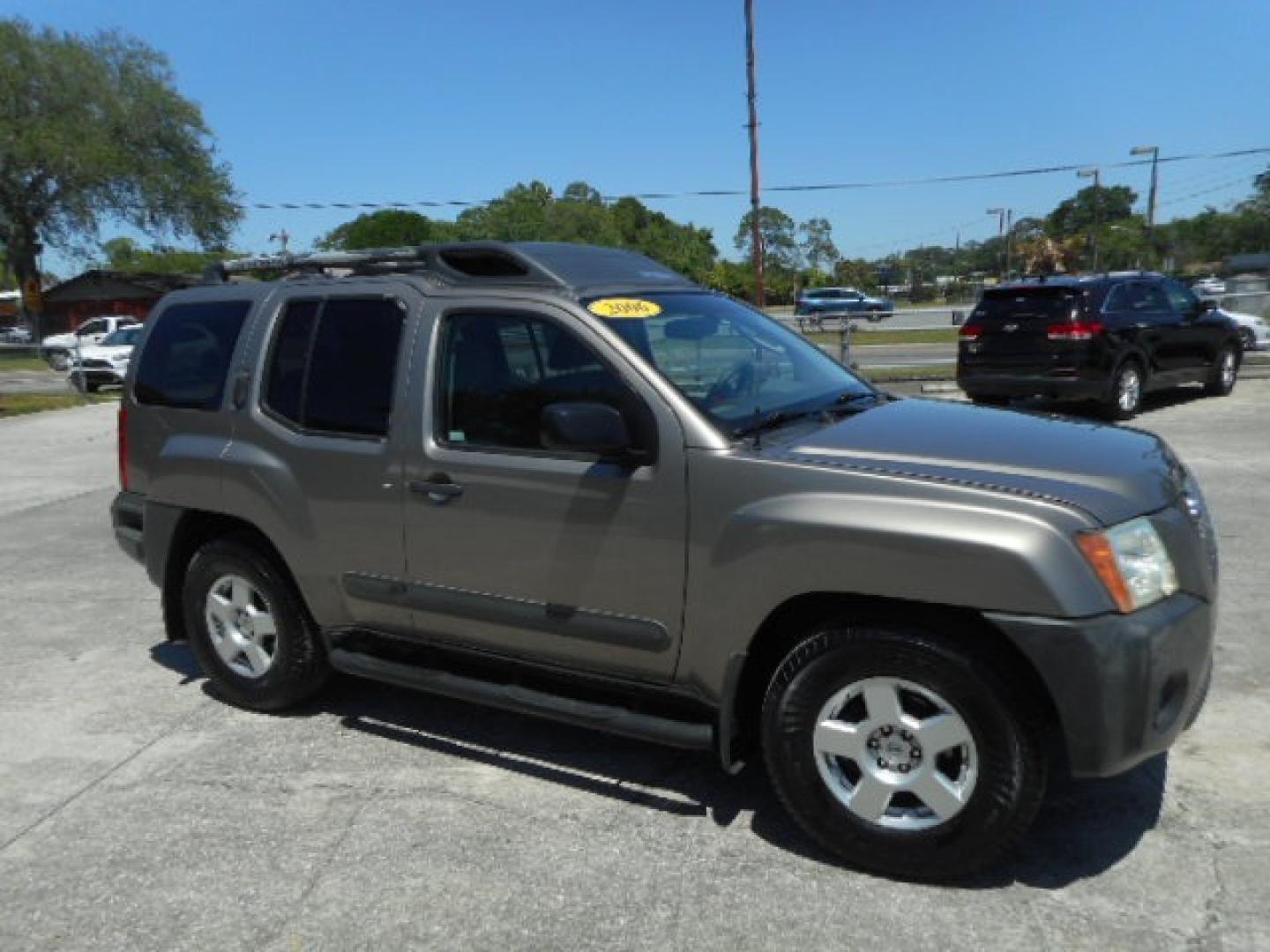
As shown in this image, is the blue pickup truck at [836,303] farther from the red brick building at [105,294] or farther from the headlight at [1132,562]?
the headlight at [1132,562]

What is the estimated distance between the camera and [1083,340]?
11.6m

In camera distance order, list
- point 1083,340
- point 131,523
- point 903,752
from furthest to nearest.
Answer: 1. point 1083,340
2. point 131,523
3. point 903,752

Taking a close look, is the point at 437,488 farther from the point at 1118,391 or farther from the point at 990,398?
the point at 990,398

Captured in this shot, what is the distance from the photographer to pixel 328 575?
4.03 metres

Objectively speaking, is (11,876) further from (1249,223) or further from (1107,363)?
(1249,223)

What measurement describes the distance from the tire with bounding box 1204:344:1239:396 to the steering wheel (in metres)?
12.0

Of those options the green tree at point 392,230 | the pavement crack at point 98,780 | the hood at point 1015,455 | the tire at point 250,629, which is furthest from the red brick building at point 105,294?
the hood at point 1015,455

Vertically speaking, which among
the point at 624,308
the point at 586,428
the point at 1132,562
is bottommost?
the point at 1132,562

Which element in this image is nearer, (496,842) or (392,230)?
(496,842)

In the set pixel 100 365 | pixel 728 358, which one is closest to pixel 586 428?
pixel 728 358

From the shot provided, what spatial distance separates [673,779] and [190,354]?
8.93 ft

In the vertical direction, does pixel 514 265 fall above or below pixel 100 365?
above

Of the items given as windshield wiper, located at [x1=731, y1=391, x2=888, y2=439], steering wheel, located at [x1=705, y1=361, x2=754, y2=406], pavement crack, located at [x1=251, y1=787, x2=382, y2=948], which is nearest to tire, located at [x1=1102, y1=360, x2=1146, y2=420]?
windshield wiper, located at [x1=731, y1=391, x2=888, y2=439]

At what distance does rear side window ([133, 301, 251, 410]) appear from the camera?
4.41 meters
